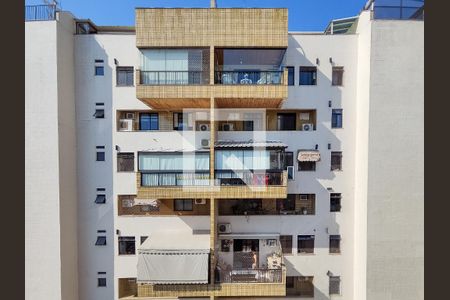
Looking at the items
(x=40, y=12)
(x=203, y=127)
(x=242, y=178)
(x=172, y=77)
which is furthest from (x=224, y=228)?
(x=40, y=12)

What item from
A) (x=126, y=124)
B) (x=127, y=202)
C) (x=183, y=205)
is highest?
(x=126, y=124)

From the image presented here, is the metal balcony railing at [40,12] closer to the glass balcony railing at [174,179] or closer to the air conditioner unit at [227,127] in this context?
the glass balcony railing at [174,179]

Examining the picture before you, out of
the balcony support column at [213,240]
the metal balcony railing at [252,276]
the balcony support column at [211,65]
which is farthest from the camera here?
the metal balcony railing at [252,276]

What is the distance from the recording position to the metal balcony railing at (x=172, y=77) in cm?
827

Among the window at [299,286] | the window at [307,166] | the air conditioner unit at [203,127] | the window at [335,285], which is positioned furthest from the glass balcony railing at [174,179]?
the window at [335,285]

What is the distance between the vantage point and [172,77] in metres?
8.27

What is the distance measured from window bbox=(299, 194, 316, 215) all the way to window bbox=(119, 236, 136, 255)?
7.17 metres

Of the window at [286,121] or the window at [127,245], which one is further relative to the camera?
the window at [286,121]

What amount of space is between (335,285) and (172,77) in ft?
34.6

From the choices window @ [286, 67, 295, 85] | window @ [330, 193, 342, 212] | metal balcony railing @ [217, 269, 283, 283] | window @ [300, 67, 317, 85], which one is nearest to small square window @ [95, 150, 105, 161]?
metal balcony railing @ [217, 269, 283, 283]

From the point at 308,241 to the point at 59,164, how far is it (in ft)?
33.6

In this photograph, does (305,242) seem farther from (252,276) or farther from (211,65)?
(211,65)

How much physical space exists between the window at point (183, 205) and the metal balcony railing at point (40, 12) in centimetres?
840

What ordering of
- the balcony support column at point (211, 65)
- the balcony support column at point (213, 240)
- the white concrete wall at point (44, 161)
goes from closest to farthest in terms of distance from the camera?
the balcony support column at point (211, 65) → the balcony support column at point (213, 240) → the white concrete wall at point (44, 161)
